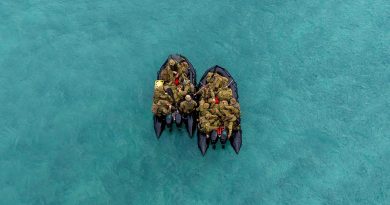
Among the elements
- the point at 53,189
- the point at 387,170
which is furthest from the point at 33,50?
the point at 387,170

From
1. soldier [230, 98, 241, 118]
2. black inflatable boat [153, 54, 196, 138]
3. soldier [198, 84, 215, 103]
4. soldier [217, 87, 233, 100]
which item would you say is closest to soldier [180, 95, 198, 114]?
black inflatable boat [153, 54, 196, 138]

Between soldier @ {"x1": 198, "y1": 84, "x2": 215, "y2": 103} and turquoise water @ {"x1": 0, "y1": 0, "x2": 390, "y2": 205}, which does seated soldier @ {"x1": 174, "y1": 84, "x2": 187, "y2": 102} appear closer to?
soldier @ {"x1": 198, "y1": 84, "x2": 215, "y2": 103}

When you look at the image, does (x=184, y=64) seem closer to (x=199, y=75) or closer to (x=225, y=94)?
(x=199, y=75)

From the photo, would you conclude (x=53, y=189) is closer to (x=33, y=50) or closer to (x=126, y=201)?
(x=126, y=201)

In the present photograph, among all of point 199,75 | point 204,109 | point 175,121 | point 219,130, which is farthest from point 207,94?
point 199,75

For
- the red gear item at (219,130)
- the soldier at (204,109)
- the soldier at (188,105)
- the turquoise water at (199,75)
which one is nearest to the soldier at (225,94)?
the soldier at (204,109)

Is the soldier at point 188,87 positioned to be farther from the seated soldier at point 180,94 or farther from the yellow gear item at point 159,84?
the yellow gear item at point 159,84

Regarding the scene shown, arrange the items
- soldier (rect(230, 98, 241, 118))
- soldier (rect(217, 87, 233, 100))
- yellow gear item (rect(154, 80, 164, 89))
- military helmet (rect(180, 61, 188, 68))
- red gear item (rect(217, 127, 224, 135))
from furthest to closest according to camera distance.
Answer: military helmet (rect(180, 61, 188, 68)) < yellow gear item (rect(154, 80, 164, 89)) < soldier (rect(217, 87, 233, 100)) < red gear item (rect(217, 127, 224, 135)) < soldier (rect(230, 98, 241, 118))
